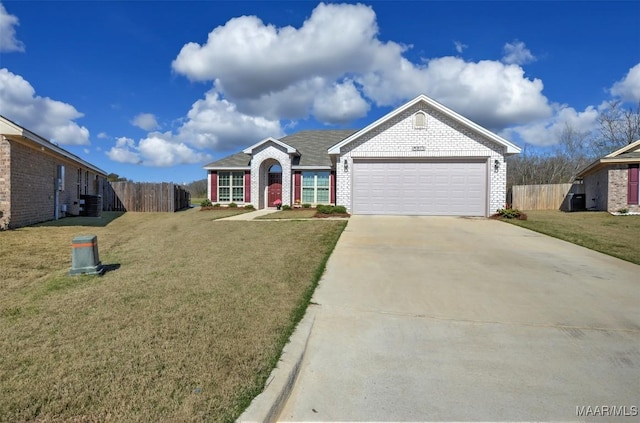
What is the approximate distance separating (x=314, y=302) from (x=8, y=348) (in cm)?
323

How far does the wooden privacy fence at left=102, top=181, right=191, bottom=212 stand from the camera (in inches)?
936

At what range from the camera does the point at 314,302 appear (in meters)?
4.91

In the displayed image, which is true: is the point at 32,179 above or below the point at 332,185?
below

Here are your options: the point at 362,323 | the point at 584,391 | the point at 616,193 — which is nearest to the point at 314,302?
the point at 362,323

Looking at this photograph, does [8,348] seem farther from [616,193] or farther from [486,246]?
[616,193]

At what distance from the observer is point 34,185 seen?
13602 millimetres

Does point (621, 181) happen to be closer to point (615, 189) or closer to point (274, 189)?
point (615, 189)

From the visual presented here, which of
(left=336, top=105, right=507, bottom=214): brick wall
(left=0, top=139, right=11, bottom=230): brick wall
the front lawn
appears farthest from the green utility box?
(left=336, top=105, right=507, bottom=214): brick wall

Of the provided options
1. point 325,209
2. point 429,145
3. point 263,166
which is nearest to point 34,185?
point 325,209

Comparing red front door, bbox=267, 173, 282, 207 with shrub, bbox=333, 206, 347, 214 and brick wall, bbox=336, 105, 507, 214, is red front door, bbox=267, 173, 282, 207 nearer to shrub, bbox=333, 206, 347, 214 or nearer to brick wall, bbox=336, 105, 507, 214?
brick wall, bbox=336, 105, 507, 214

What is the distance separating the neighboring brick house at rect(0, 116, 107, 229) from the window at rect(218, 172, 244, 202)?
793cm

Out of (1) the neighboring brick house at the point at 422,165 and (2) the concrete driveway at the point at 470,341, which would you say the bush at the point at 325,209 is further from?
(2) the concrete driveway at the point at 470,341

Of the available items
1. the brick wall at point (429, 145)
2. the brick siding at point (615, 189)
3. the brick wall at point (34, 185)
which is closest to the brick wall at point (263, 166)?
the brick wall at point (429, 145)

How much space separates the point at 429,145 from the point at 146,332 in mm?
14960
